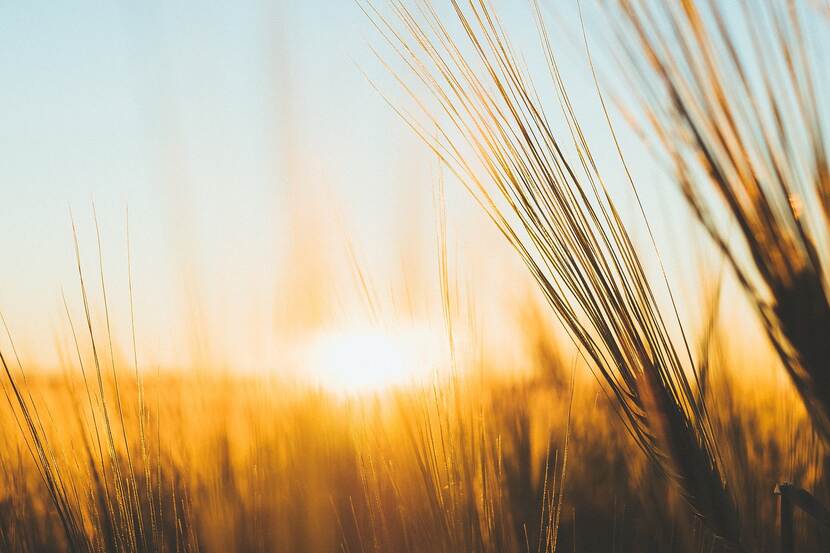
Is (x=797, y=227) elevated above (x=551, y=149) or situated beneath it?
situated beneath

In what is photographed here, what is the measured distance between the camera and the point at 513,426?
169 cm

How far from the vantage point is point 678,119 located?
0.53m

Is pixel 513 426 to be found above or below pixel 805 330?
below

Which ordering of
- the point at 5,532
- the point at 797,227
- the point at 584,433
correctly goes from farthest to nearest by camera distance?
the point at 584,433
the point at 5,532
the point at 797,227

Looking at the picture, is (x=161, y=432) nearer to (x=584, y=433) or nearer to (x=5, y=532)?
(x=5, y=532)

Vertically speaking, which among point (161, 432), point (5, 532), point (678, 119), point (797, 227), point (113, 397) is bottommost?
point (5, 532)

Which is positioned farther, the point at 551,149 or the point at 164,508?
the point at 164,508

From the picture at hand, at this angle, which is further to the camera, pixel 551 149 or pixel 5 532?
pixel 5 532

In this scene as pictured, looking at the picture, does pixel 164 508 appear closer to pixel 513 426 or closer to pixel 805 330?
pixel 513 426

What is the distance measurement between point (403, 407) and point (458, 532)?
323 mm

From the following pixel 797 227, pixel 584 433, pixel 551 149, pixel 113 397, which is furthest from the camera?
pixel 584 433

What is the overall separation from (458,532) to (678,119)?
0.67 metres

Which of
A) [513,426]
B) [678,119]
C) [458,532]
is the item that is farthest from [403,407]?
[678,119]

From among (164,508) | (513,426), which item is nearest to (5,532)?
(164,508)
